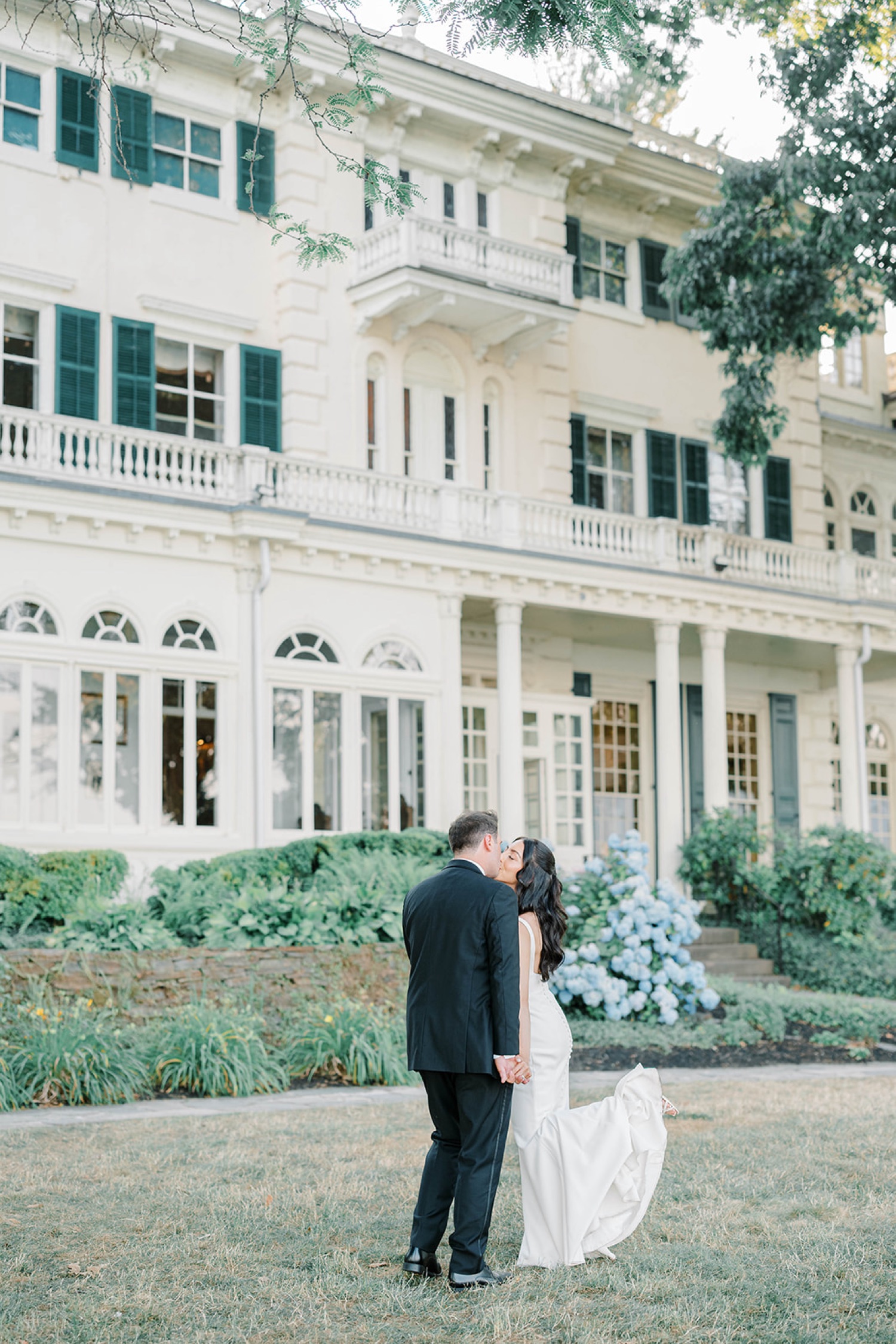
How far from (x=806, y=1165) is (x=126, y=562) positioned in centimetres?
1087

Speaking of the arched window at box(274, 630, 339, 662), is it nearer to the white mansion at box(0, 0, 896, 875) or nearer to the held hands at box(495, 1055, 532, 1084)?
the white mansion at box(0, 0, 896, 875)

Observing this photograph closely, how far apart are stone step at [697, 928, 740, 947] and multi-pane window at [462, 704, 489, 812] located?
3.67 metres

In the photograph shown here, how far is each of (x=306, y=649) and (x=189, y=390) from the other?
3.83m

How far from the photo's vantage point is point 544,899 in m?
6.07

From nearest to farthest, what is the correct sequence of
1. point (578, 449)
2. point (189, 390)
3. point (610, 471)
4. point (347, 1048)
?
point (347, 1048) → point (189, 390) → point (578, 449) → point (610, 471)

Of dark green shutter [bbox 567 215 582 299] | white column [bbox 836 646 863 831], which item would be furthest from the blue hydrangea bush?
dark green shutter [bbox 567 215 582 299]

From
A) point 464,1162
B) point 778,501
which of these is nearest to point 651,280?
point 778,501

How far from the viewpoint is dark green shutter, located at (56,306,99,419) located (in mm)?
17375

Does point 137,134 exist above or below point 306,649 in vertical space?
above

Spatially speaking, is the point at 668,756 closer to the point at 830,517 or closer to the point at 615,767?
the point at 615,767

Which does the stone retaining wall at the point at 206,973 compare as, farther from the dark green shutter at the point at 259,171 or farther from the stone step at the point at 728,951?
the dark green shutter at the point at 259,171

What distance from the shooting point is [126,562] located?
53.2 feet

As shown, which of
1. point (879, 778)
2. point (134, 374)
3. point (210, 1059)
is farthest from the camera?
point (879, 778)

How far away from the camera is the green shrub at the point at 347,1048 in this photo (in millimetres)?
10805
